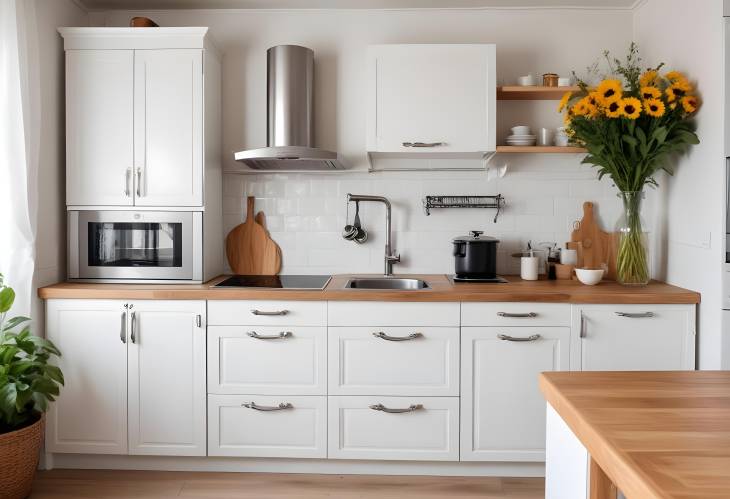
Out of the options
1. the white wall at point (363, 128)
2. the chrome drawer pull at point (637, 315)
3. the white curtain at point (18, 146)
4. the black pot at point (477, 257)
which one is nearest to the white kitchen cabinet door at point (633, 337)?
the chrome drawer pull at point (637, 315)

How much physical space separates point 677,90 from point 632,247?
2.50 feet

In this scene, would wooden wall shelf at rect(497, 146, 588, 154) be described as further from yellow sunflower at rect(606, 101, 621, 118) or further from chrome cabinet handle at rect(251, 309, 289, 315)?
chrome cabinet handle at rect(251, 309, 289, 315)

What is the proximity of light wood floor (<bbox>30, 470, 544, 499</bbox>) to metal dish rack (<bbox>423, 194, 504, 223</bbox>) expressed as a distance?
145cm

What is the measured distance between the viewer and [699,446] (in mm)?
872

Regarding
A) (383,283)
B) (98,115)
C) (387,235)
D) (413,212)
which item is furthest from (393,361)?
(98,115)

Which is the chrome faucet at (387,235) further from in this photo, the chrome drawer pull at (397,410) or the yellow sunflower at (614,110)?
the yellow sunflower at (614,110)

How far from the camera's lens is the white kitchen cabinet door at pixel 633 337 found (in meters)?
2.67

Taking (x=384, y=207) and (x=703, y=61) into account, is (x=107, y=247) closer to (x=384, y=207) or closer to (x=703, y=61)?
(x=384, y=207)

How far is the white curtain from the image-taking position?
2562 millimetres

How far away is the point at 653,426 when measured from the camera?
95 centimetres

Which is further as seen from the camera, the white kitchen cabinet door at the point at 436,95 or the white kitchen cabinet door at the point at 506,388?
the white kitchen cabinet door at the point at 436,95

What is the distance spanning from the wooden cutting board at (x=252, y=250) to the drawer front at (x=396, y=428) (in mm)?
1004

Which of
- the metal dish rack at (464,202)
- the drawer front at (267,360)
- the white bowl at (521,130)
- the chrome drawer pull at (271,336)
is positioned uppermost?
the white bowl at (521,130)

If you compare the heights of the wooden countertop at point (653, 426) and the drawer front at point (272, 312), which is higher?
the wooden countertop at point (653, 426)
